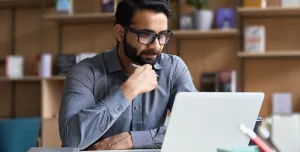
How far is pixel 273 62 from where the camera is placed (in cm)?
425

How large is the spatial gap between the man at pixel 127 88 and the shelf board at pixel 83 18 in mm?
2025

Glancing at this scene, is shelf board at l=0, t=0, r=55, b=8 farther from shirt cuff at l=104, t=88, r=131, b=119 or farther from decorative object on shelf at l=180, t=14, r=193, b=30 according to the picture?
shirt cuff at l=104, t=88, r=131, b=119

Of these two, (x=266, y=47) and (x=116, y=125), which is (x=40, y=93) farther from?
(x=116, y=125)

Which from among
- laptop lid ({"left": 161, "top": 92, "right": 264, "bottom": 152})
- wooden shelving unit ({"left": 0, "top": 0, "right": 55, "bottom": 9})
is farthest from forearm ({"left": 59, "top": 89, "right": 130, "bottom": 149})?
wooden shelving unit ({"left": 0, "top": 0, "right": 55, "bottom": 9})

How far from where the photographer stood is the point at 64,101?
76.4 inches

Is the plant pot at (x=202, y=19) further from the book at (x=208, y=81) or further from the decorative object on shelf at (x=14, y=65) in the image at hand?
the decorative object on shelf at (x=14, y=65)

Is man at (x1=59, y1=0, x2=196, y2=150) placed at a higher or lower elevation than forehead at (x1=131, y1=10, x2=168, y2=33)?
lower

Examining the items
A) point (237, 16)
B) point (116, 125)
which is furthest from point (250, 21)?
point (116, 125)

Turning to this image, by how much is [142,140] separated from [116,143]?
10 centimetres

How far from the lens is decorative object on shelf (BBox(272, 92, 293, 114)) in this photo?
4.16 m

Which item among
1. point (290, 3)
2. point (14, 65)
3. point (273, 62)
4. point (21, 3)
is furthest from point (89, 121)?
point (21, 3)

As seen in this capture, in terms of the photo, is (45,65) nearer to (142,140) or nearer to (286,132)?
(142,140)

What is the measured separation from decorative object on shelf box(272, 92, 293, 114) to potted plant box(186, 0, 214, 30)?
0.86 m

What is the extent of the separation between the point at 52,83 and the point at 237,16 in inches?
72.3
